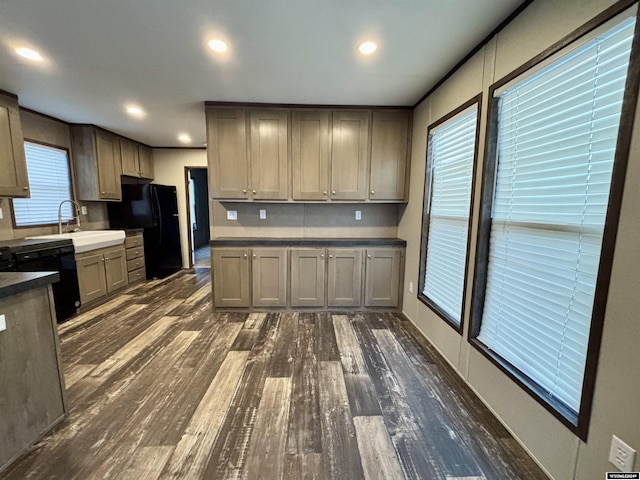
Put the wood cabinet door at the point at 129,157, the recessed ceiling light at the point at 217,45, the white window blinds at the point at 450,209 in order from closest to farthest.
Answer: the recessed ceiling light at the point at 217,45 → the white window blinds at the point at 450,209 → the wood cabinet door at the point at 129,157

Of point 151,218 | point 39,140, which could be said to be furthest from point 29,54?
point 151,218

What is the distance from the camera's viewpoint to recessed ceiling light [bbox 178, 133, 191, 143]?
171 inches

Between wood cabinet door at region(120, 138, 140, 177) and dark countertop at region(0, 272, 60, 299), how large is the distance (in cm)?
355

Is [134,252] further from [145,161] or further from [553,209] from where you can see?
[553,209]

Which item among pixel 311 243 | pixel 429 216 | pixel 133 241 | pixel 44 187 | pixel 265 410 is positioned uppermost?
pixel 44 187

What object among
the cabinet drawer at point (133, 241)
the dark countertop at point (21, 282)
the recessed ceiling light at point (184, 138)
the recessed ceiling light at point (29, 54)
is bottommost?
the cabinet drawer at point (133, 241)

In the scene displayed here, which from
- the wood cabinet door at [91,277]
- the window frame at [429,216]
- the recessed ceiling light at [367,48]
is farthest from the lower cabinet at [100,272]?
the window frame at [429,216]

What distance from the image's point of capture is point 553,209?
1359 mm

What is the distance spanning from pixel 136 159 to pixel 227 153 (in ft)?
8.93

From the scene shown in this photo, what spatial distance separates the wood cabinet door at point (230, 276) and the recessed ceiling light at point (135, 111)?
1.88m

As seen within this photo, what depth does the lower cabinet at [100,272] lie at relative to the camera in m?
3.29

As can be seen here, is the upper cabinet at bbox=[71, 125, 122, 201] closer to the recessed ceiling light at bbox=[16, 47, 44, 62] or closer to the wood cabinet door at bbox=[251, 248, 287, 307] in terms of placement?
the recessed ceiling light at bbox=[16, 47, 44, 62]

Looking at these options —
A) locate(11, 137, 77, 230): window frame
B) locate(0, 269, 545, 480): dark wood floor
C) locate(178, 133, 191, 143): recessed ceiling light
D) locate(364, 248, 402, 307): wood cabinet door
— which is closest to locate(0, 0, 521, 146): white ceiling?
locate(11, 137, 77, 230): window frame

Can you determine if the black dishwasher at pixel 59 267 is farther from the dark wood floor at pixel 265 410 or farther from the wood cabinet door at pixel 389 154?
the wood cabinet door at pixel 389 154
